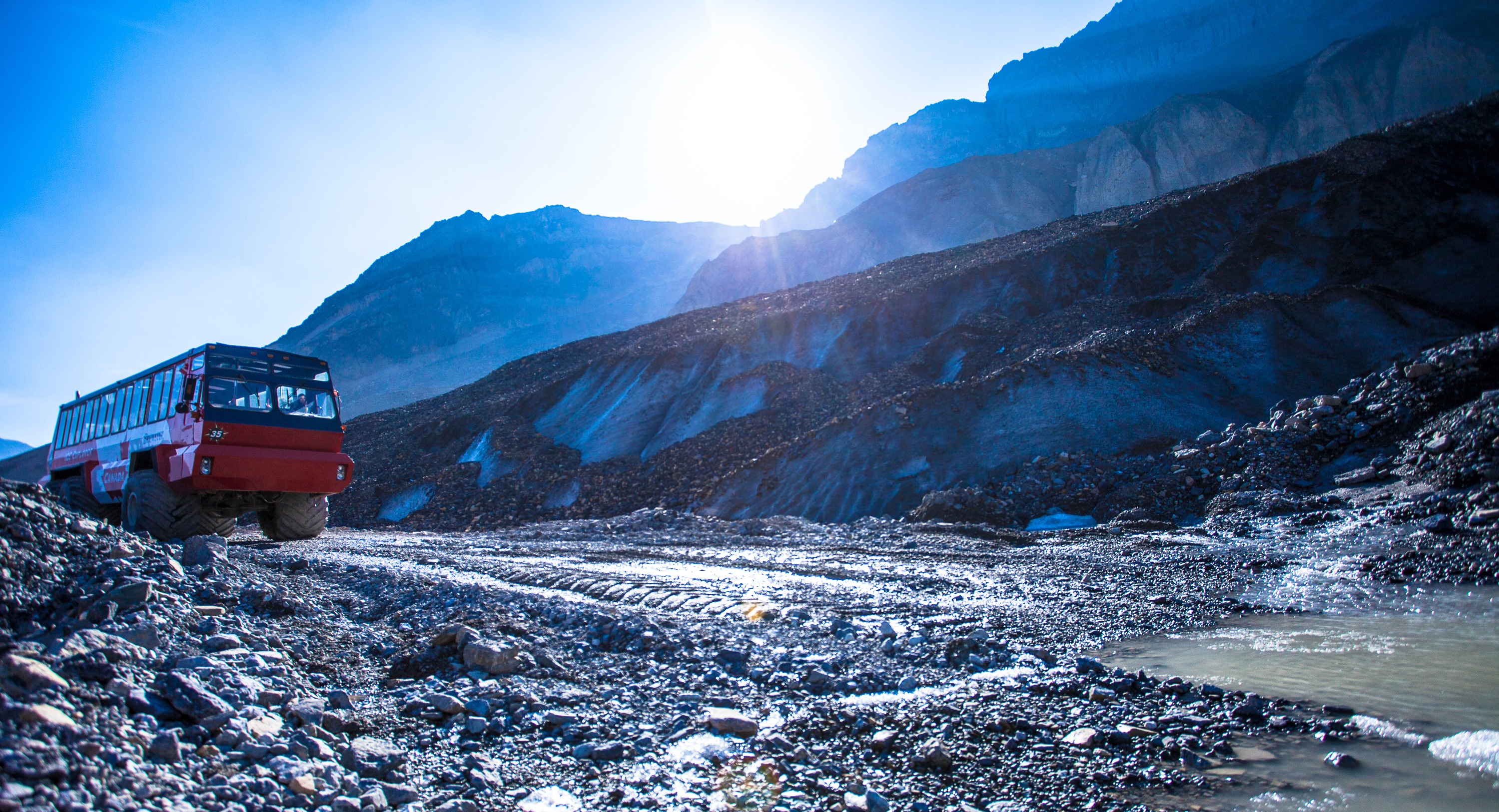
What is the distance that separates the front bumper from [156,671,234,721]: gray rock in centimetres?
832

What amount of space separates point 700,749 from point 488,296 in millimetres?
108510

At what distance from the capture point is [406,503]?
79.7ft

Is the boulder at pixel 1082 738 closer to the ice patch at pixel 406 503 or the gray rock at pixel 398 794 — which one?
the gray rock at pixel 398 794

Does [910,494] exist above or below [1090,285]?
below

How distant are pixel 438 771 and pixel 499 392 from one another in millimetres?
→ 35016

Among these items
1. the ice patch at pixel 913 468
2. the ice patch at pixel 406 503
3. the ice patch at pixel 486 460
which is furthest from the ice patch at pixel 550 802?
the ice patch at pixel 486 460

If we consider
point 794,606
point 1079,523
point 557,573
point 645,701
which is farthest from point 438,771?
point 1079,523

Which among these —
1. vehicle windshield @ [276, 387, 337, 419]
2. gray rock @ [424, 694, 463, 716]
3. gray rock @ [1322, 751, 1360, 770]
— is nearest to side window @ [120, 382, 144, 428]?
vehicle windshield @ [276, 387, 337, 419]

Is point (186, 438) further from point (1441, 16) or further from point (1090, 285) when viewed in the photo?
point (1441, 16)

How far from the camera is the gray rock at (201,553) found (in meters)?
7.14

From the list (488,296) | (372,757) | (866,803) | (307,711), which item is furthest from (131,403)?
(488,296)

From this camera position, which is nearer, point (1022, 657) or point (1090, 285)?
point (1022, 657)

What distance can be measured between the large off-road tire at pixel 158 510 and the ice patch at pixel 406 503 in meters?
12.3

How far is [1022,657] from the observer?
5.80 meters
